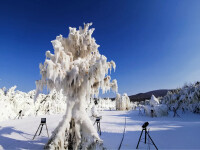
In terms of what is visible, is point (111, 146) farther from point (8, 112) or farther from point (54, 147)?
point (8, 112)

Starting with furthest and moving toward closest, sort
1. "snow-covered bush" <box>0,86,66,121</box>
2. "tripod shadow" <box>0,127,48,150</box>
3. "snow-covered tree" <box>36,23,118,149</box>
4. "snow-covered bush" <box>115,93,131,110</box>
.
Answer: "snow-covered bush" <box>115,93,131,110</box> < "snow-covered bush" <box>0,86,66,121</box> < "tripod shadow" <box>0,127,48,150</box> < "snow-covered tree" <box>36,23,118,149</box>

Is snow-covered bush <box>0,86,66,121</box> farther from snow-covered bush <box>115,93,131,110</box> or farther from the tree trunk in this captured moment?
the tree trunk

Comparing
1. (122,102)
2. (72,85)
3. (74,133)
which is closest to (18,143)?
(74,133)

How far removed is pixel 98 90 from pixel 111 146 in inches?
117

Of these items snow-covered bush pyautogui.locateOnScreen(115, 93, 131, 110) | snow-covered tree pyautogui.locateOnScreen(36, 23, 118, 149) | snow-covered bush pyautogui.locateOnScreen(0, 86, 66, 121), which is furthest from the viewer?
snow-covered bush pyautogui.locateOnScreen(115, 93, 131, 110)

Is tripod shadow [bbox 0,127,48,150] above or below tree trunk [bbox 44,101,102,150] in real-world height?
below

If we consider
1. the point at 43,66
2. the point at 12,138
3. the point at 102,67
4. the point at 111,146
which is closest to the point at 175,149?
the point at 111,146

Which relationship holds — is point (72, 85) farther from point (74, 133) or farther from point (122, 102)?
point (122, 102)

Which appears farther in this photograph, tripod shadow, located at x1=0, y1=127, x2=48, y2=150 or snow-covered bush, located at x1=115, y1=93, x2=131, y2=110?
snow-covered bush, located at x1=115, y1=93, x2=131, y2=110

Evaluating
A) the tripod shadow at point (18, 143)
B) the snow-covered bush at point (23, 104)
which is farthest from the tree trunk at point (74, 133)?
the snow-covered bush at point (23, 104)

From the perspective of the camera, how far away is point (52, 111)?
28812 millimetres

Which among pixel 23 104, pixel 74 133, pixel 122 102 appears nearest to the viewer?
pixel 74 133

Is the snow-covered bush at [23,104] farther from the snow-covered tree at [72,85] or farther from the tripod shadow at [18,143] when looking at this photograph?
the snow-covered tree at [72,85]

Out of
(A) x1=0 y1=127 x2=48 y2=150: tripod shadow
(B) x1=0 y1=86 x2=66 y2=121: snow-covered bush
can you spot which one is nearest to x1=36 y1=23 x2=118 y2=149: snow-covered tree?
(A) x1=0 y1=127 x2=48 y2=150: tripod shadow
